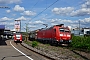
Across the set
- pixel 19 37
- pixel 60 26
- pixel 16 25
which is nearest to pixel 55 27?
pixel 60 26

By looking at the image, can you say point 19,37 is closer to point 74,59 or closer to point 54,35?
point 54,35

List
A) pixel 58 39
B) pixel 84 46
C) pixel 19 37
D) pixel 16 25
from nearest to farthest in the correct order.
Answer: pixel 84 46
pixel 58 39
pixel 19 37
pixel 16 25

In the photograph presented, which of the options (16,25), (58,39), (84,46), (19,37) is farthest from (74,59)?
(16,25)

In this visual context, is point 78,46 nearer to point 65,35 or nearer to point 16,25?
point 65,35

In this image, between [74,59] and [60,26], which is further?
[60,26]

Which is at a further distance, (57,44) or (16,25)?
(16,25)

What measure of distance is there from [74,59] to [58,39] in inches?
749

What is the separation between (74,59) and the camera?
1513cm

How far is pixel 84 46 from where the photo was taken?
1024 inches

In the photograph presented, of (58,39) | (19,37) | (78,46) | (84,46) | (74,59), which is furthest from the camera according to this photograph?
(19,37)

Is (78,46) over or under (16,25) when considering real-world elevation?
under

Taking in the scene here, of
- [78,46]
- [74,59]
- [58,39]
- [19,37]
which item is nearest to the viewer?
[74,59]

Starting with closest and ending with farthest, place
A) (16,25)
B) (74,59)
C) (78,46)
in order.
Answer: (74,59), (78,46), (16,25)

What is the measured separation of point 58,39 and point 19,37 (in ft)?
83.4
